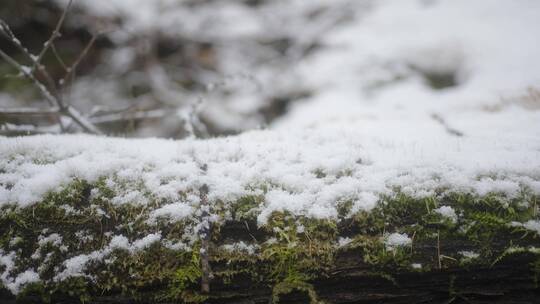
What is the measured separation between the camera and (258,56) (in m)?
6.55

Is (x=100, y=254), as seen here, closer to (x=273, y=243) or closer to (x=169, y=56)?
(x=273, y=243)

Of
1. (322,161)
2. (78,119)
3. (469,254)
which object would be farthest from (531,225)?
(78,119)

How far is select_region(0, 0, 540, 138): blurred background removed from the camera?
557cm

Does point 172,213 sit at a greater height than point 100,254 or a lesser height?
greater

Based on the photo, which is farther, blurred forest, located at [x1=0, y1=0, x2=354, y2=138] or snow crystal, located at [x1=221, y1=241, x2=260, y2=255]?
blurred forest, located at [x1=0, y1=0, x2=354, y2=138]

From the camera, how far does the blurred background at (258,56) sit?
219 inches

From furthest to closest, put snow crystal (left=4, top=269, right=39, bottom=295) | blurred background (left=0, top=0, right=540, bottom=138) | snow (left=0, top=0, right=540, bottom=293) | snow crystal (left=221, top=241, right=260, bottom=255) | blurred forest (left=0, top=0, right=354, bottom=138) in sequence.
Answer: blurred forest (left=0, top=0, right=354, bottom=138), blurred background (left=0, top=0, right=540, bottom=138), snow (left=0, top=0, right=540, bottom=293), snow crystal (left=221, top=241, right=260, bottom=255), snow crystal (left=4, top=269, right=39, bottom=295)

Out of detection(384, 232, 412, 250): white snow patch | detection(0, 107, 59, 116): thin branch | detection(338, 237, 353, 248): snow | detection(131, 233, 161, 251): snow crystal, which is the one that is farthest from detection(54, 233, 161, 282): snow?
detection(0, 107, 59, 116): thin branch

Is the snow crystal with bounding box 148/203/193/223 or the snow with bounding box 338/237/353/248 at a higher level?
the snow crystal with bounding box 148/203/193/223

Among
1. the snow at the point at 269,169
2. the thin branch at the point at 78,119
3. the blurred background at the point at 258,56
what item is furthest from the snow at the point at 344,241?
the blurred background at the point at 258,56

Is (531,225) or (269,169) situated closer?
(531,225)

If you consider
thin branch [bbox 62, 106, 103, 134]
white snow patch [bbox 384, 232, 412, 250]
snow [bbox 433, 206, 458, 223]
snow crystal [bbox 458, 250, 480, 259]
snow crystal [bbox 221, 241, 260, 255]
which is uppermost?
thin branch [bbox 62, 106, 103, 134]

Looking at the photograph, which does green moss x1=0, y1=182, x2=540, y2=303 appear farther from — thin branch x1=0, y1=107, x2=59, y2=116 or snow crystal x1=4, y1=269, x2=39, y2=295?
thin branch x1=0, y1=107, x2=59, y2=116

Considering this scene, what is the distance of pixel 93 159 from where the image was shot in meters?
2.04
